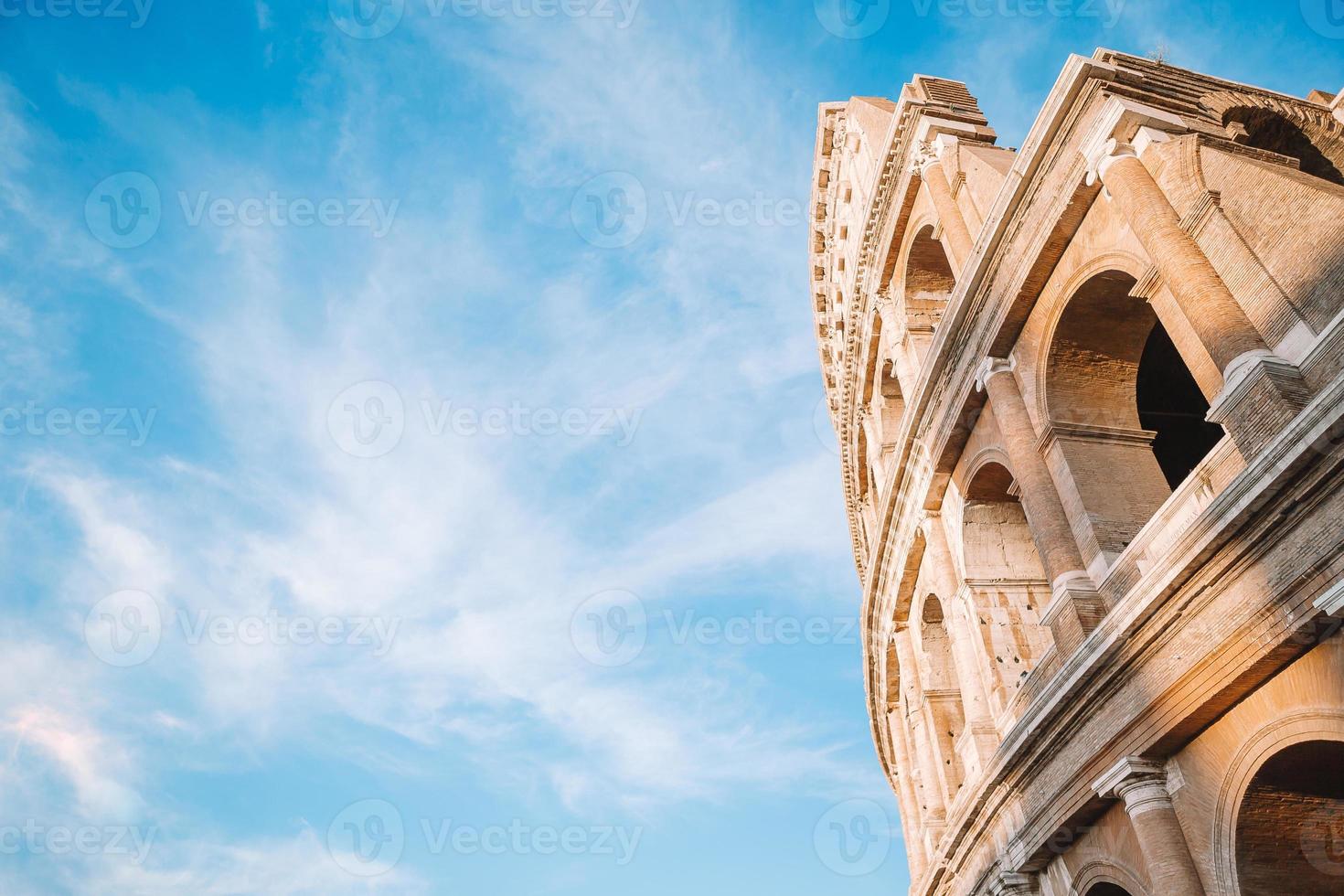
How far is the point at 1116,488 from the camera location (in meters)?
11.0

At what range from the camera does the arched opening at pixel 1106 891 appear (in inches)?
398

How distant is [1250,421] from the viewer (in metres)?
7.85

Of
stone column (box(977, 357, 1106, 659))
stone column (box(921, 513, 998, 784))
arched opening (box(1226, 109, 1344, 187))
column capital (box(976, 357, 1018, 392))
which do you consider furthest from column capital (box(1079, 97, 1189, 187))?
stone column (box(921, 513, 998, 784))

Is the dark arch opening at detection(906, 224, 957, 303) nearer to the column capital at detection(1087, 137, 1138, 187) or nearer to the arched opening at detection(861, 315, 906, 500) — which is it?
the arched opening at detection(861, 315, 906, 500)

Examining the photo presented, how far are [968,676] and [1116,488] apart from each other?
366 centimetres

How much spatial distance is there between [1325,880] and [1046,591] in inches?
212

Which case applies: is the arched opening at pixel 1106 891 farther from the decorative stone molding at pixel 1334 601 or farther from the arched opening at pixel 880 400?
the arched opening at pixel 880 400

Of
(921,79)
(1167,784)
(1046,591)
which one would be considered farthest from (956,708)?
(921,79)

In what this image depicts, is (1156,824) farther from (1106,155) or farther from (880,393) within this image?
(880,393)

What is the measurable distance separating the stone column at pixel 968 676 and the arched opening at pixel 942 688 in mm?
1296

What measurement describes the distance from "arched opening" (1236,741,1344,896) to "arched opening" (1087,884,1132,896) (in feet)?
7.14

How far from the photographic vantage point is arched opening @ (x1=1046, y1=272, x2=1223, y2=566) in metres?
10.7

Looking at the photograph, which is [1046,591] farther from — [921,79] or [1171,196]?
[921,79]

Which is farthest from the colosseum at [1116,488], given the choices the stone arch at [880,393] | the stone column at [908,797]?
the stone arch at [880,393]
